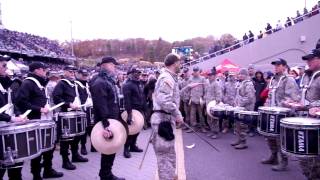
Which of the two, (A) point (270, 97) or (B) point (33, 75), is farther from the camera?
(A) point (270, 97)

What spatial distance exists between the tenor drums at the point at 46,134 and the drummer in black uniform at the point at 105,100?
780mm

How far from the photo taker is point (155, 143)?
5.41 m

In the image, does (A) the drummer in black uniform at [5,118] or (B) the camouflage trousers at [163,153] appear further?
(B) the camouflage trousers at [163,153]

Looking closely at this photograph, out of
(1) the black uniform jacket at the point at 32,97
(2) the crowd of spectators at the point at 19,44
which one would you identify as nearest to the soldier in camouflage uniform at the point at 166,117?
(1) the black uniform jacket at the point at 32,97

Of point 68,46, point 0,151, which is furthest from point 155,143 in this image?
point 68,46

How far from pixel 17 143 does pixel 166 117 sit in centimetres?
211

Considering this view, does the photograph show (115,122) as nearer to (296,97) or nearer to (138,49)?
(296,97)

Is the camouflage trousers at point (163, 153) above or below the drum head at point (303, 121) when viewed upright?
below

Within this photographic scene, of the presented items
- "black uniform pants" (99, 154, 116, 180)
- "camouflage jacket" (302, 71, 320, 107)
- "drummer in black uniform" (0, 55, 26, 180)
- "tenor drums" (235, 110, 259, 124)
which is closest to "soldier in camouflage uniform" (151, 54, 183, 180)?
"black uniform pants" (99, 154, 116, 180)

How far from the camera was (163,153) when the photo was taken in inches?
212

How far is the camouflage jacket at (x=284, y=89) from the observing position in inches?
261

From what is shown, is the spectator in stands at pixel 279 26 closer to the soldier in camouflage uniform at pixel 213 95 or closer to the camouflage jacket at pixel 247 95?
the soldier in camouflage uniform at pixel 213 95

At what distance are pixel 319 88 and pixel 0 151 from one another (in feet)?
15.2

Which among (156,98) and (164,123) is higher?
(156,98)
